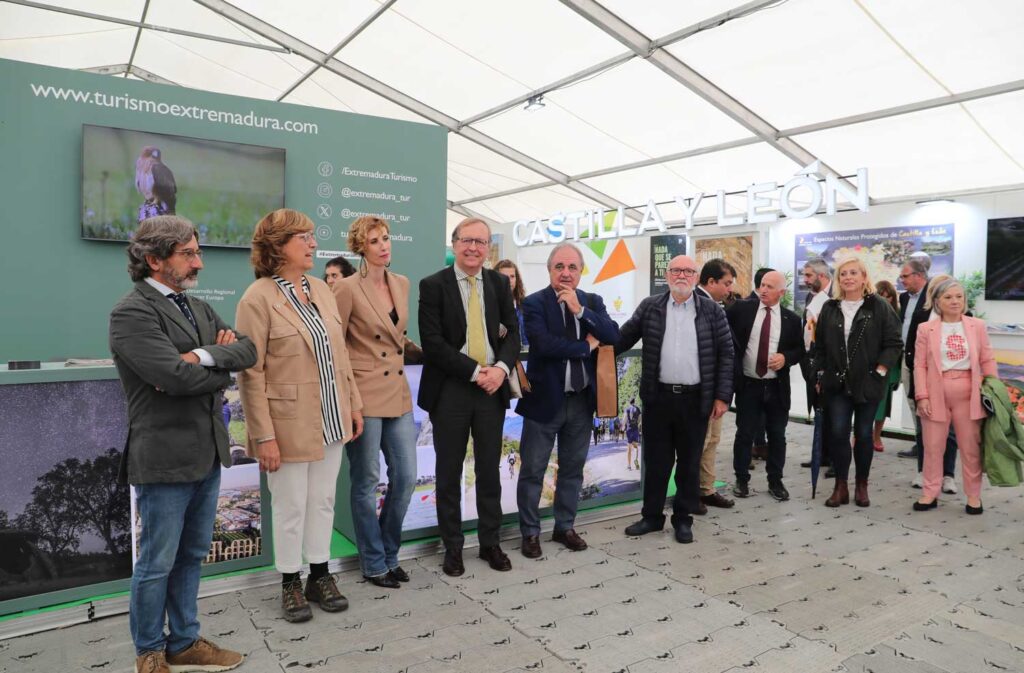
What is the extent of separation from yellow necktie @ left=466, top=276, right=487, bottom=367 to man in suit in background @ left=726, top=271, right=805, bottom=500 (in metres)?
2.11

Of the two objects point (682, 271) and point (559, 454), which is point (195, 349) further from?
point (682, 271)

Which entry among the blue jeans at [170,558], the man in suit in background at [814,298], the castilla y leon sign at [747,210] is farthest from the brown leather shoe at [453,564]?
the castilla y leon sign at [747,210]

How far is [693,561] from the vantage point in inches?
134

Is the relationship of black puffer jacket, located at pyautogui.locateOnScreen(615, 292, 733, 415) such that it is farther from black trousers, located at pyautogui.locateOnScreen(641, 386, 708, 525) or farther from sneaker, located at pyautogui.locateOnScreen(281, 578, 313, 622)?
sneaker, located at pyautogui.locateOnScreen(281, 578, 313, 622)

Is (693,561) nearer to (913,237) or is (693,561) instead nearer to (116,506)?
(116,506)

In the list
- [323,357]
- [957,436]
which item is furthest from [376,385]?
[957,436]

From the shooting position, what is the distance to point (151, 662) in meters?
2.11

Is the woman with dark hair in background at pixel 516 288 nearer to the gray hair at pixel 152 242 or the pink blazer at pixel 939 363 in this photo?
the gray hair at pixel 152 242

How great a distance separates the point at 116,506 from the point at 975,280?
8.30m

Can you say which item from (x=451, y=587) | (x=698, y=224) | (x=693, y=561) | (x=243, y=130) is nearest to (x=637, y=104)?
(x=698, y=224)

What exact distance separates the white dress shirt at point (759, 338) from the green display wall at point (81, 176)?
2.70m

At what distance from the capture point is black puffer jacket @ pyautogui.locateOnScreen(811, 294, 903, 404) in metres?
4.18

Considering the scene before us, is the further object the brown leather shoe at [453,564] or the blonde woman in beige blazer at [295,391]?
the brown leather shoe at [453,564]

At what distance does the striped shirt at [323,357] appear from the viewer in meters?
2.52
